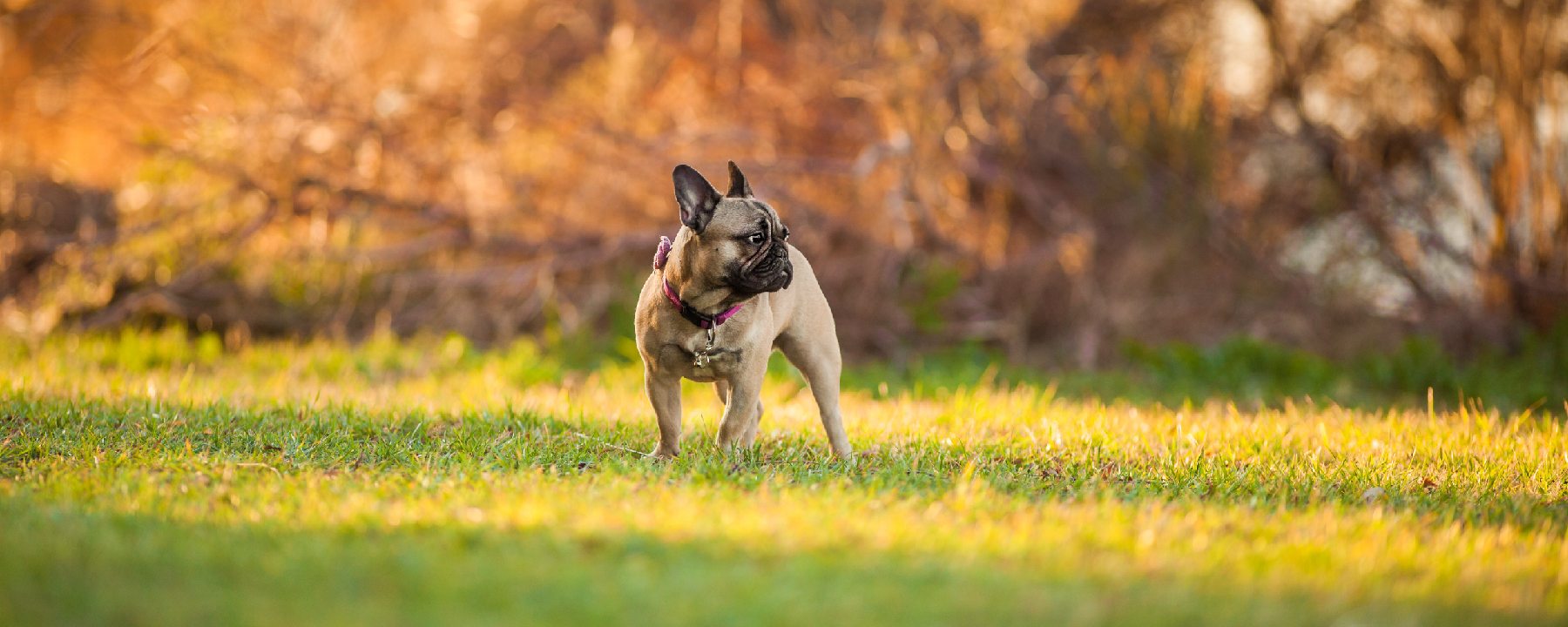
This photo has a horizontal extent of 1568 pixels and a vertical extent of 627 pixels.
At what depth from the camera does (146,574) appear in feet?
9.82

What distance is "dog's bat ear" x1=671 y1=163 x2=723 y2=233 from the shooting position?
4449mm

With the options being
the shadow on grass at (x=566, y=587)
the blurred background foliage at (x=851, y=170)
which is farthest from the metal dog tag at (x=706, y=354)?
the blurred background foliage at (x=851, y=170)

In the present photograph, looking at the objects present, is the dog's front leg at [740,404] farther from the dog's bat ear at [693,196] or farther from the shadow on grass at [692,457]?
the dog's bat ear at [693,196]

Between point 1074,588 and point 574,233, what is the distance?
7896 millimetres

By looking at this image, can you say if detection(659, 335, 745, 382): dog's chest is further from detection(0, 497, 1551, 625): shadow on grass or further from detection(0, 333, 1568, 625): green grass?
detection(0, 497, 1551, 625): shadow on grass

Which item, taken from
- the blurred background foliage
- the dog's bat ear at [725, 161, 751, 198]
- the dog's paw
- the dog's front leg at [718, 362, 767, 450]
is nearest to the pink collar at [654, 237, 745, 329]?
the dog's front leg at [718, 362, 767, 450]

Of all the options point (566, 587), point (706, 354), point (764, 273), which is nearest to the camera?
point (566, 587)

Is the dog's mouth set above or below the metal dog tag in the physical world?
above

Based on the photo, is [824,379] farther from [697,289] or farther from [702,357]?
[697,289]

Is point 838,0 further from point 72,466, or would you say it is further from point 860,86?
point 72,466

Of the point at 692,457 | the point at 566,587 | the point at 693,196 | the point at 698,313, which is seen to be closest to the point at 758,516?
the point at 566,587

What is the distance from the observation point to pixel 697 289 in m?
4.50

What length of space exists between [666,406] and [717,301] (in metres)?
0.54

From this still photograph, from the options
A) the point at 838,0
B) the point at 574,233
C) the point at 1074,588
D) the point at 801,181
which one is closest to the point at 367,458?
the point at 1074,588
